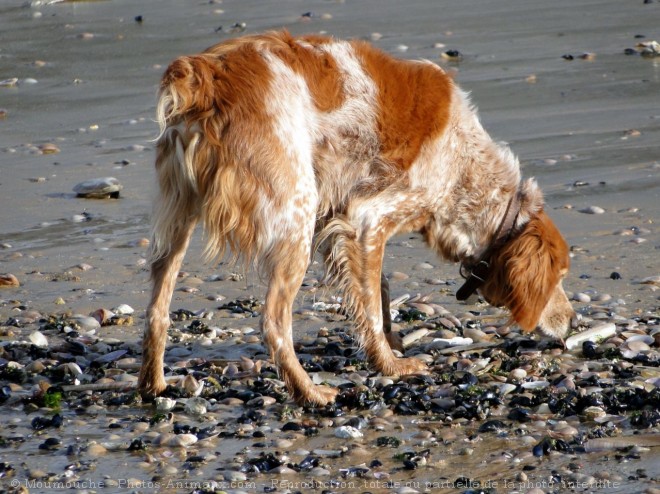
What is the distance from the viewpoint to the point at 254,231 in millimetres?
4766

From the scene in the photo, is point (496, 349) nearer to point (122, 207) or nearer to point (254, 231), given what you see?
point (254, 231)

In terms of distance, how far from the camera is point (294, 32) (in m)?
12.7

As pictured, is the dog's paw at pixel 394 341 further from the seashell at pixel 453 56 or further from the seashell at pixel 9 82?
the seashell at pixel 9 82

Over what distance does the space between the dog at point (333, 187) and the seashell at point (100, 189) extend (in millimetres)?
2930

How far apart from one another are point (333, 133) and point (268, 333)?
1.00 meters

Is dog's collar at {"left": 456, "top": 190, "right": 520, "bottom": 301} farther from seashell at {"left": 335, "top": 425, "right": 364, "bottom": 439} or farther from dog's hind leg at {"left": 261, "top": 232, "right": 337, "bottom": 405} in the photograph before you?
seashell at {"left": 335, "top": 425, "right": 364, "bottom": 439}

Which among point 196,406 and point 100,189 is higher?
point 100,189

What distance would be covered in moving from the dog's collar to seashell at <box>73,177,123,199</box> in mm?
3254

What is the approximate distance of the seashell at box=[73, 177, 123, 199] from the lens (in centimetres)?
798

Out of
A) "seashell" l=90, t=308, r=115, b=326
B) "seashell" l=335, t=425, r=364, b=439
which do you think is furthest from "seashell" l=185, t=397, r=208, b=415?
"seashell" l=90, t=308, r=115, b=326

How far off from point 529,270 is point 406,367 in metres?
0.83

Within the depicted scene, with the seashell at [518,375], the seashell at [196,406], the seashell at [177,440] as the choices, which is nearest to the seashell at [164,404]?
the seashell at [196,406]

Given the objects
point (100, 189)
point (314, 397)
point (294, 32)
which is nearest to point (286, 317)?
point (314, 397)

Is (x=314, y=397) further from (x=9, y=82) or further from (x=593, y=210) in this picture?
(x=9, y=82)
